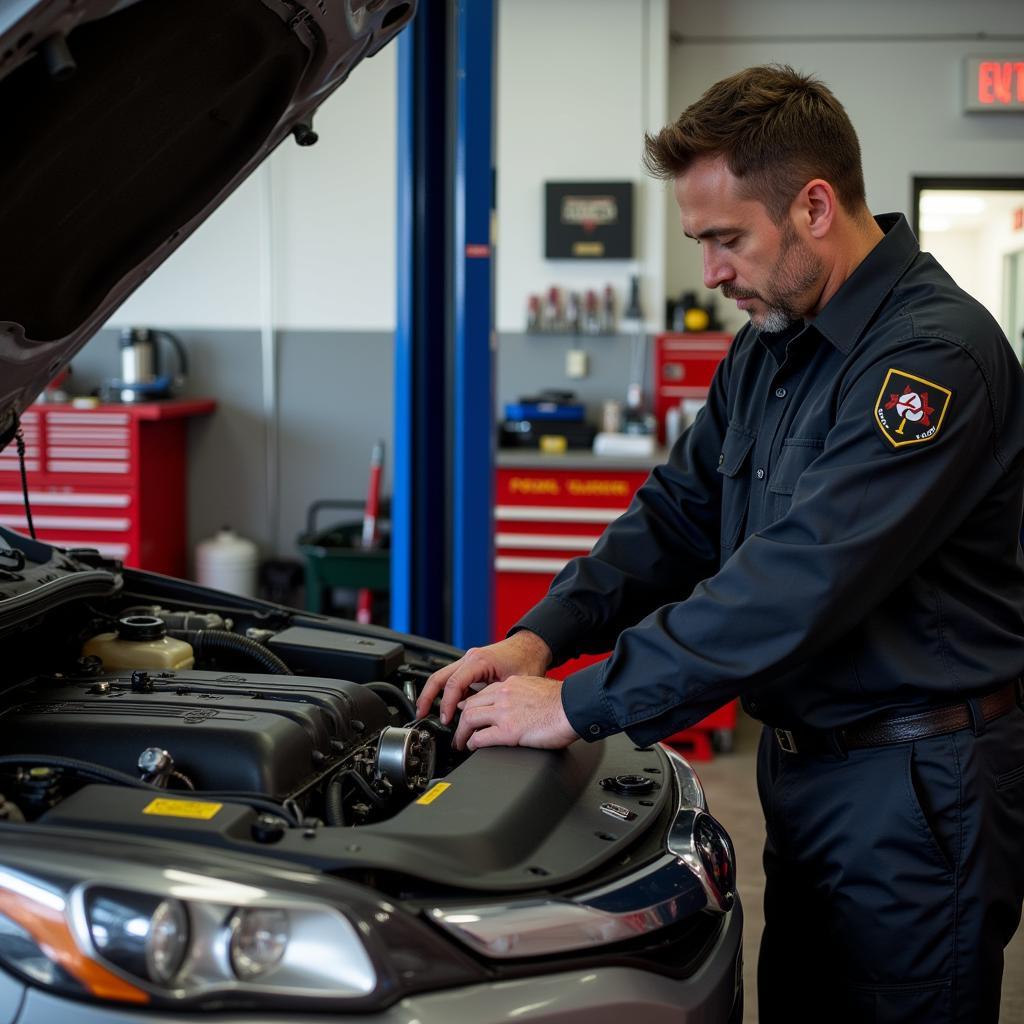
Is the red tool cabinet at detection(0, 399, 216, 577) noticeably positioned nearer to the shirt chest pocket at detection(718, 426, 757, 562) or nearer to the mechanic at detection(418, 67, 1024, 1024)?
the shirt chest pocket at detection(718, 426, 757, 562)

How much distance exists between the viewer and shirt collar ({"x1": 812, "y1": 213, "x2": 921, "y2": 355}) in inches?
55.6

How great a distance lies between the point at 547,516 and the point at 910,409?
9.04 feet

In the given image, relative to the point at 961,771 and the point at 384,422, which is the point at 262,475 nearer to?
the point at 384,422

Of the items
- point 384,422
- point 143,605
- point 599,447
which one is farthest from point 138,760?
point 384,422

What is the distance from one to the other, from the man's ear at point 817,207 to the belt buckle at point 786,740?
586 millimetres

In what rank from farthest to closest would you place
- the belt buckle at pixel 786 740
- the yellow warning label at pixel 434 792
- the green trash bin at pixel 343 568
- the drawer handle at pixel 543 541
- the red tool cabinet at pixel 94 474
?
the green trash bin at pixel 343 568
the red tool cabinet at pixel 94 474
the drawer handle at pixel 543 541
the belt buckle at pixel 786 740
the yellow warning label at pixel 434 792

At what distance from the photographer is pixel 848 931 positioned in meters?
1.38

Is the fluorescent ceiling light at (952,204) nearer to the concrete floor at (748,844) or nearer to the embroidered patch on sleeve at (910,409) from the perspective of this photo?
the concrete floor at (748,844)

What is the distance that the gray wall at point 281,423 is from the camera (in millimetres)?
5172

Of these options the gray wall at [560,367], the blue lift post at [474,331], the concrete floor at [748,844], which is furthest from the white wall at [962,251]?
the blue lift post at [474,331]

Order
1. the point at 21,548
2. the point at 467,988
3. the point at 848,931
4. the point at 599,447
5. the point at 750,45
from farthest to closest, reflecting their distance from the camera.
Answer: the point at 750,45 → the point at 599,447 → the point at 21,548 → the point at 848,931 → the point at 467,988

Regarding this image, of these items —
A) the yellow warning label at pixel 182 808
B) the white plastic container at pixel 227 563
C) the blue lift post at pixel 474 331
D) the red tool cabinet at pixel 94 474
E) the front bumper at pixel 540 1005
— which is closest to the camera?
the front bumper at pixel 540 1005

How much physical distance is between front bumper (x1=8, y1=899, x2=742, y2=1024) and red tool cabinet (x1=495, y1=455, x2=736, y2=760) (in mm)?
2830

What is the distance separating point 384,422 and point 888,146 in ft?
7.80
